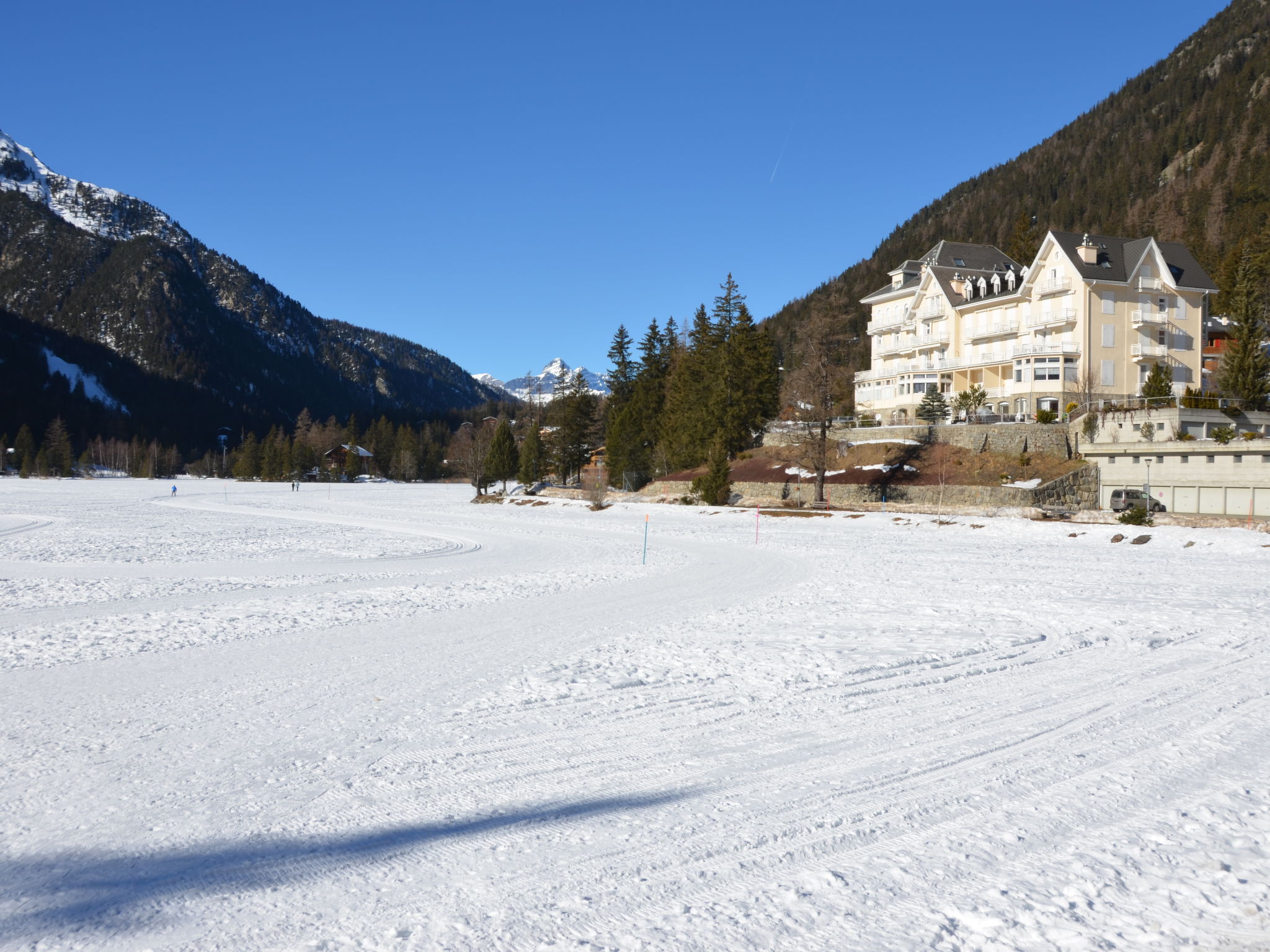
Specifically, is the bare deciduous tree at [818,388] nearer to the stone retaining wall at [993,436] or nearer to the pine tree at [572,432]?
the stone retaining wall at [993,436]

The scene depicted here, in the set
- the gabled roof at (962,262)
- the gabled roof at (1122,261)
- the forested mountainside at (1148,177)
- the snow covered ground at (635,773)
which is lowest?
the snow covered ground at (635,773)

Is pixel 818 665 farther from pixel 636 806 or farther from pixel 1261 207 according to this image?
pixel 1261 207

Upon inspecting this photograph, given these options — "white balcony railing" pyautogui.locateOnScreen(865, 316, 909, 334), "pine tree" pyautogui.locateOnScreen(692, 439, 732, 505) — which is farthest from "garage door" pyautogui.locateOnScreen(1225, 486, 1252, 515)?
"white balcony railing" pyautogui.locateOnScreen(865, 316, 909, 334)

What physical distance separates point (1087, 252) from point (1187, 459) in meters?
18.1

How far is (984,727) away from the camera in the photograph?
6.59m

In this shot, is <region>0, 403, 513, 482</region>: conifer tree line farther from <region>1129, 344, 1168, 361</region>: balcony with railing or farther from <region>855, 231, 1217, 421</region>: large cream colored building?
<region>1129, 344, 1168, 361</region>: balcony with railing

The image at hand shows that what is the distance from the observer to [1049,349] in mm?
47281

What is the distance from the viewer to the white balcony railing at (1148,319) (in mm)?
46875

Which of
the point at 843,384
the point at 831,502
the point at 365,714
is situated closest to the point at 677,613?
the point at 365,714

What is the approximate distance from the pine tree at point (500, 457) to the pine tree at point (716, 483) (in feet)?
88.0

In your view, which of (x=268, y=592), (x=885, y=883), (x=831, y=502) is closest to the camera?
(x=885, y=883)

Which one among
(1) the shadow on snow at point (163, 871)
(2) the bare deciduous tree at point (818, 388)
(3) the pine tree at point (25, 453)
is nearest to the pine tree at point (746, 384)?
(2) the bare deciduous tree at point (818, 388)

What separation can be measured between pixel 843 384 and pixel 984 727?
40270mm

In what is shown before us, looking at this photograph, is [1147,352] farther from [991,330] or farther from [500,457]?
[500,457]
